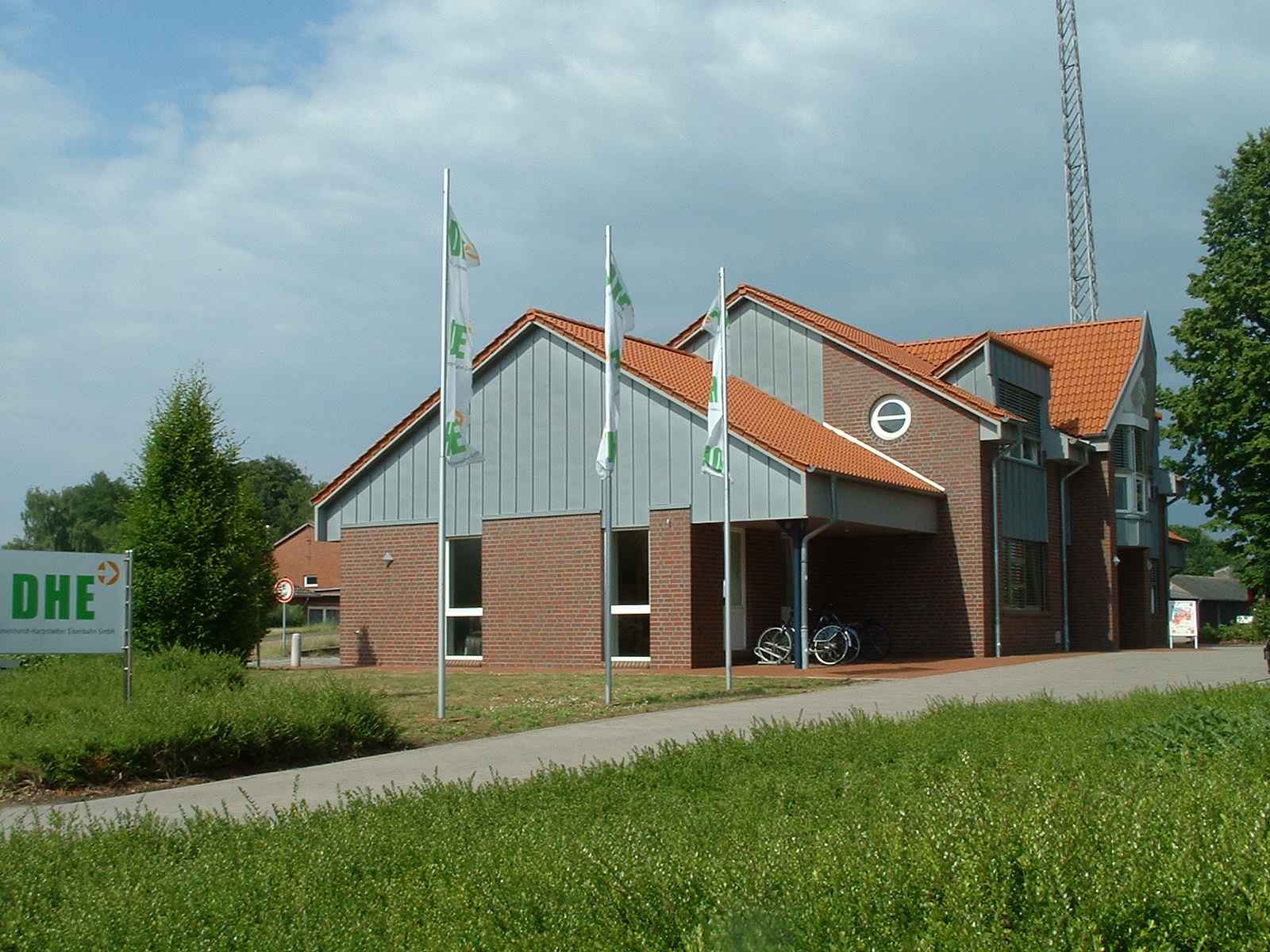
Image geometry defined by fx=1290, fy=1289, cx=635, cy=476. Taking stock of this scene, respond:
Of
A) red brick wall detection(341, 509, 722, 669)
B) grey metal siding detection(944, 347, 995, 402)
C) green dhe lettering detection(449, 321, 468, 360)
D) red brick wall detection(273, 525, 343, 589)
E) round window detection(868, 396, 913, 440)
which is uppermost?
grey metal siding detection(944, 347, 995, 402)

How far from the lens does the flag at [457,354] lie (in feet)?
47.9

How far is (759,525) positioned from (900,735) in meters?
14.0

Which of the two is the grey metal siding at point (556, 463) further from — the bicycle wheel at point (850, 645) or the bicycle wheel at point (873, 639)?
the bicycle wheel at point (873, 639)

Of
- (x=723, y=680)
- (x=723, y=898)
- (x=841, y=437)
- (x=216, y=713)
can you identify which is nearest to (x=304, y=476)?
(x=841, y=437)

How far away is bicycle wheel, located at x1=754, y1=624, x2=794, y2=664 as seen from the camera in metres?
23.2

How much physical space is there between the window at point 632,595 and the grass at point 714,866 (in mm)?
14658

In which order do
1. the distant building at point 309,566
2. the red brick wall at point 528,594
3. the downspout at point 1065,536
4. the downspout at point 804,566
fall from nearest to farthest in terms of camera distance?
the downspout at point 804,566 → the red brick wall at point 528,594 → the downspout at point 1065,536 → the distant building at point 309,566

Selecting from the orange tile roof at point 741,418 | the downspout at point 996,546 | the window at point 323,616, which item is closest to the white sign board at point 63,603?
the orange tile roof at point 741,418

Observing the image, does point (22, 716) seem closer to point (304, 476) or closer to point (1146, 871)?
point (1146, 871)

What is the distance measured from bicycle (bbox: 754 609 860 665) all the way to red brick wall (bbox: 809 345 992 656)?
8.26ft

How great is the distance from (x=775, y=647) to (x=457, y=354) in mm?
10665

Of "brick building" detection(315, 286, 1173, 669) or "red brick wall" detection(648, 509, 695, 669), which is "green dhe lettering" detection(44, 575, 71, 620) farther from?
"red brick wall" detection(648, 509, 695, 669)

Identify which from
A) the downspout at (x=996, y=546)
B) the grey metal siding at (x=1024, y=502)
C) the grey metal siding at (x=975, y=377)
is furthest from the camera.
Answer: the grey metal siding at (x=975, y=377)

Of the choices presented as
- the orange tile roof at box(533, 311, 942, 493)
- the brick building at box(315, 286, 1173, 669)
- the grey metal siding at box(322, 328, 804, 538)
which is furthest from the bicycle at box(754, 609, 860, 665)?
the grey metal siding at box(322, 328, 804, 538)
